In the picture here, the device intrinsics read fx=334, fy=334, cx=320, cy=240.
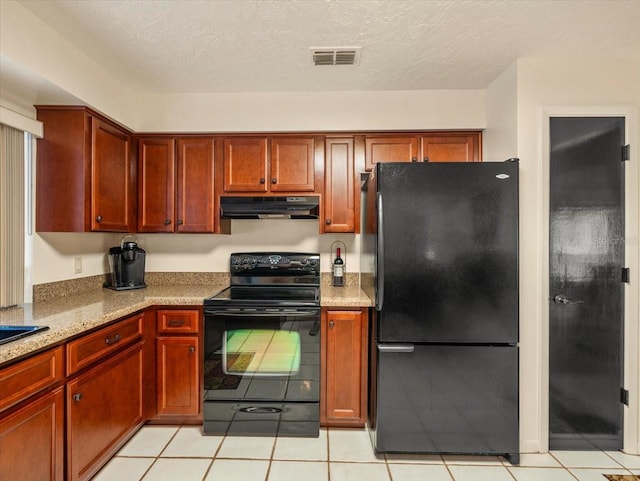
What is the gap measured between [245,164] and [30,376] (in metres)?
1.77

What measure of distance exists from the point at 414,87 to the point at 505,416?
88.7 inches

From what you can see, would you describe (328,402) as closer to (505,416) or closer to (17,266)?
(505,416)

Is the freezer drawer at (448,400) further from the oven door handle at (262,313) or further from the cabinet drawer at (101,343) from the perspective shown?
the cabinet drawer at (101,343)

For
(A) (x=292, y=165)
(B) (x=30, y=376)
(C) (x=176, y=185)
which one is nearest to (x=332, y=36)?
(A) (x=292, y=165)

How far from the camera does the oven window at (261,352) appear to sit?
216 cm

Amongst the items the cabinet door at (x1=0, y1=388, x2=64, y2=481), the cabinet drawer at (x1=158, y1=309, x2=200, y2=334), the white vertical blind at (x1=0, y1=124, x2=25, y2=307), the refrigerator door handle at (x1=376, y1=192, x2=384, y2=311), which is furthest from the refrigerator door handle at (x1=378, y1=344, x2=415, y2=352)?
the white vertical blind at (x1=0, y1=124, x2=25, y2=307)

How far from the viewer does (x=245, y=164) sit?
101 inches

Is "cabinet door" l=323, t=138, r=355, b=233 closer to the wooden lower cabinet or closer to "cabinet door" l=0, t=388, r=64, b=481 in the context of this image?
the wooden lower cabinet

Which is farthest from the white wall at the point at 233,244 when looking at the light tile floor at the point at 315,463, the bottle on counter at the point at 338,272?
the light tile floor at the point at 315,463

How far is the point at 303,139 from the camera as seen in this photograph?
101 inches

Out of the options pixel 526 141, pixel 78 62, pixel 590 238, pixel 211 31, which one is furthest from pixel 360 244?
pixel 78 62

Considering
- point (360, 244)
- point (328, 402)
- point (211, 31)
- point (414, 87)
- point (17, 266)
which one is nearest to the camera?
point (211, 31)

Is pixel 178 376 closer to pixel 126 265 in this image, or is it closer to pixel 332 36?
pixel 126 265

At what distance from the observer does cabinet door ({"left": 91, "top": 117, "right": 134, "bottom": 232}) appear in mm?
2178
